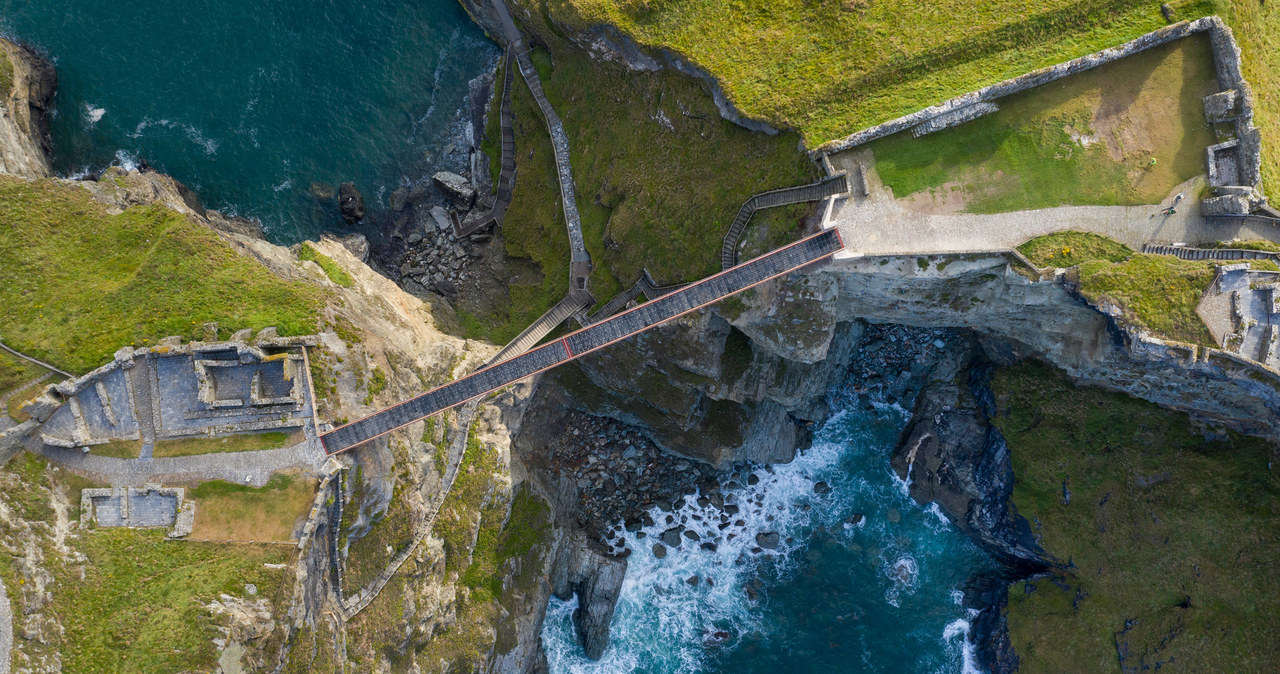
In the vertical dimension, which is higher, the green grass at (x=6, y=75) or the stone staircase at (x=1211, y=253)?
the green grass at (x=6, y=75)

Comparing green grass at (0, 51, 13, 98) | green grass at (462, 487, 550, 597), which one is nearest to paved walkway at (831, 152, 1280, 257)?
green grass at (462, 487, 550, 597)

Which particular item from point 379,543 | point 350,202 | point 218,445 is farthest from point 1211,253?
point 218,445

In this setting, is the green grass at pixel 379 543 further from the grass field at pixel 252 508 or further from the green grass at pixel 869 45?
the green grass at pixel 869 45

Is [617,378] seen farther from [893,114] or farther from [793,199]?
[893,114]

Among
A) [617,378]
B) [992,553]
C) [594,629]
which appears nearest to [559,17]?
[617,378]

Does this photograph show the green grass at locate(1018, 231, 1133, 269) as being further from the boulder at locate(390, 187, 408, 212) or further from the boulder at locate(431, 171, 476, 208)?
the boulder at locate(390, 187, 408, 212)

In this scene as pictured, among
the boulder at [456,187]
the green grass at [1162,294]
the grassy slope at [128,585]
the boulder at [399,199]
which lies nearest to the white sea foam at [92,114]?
the boulder at [399,199]

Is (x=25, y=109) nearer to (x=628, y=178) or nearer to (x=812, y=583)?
(x=628, y=178)
